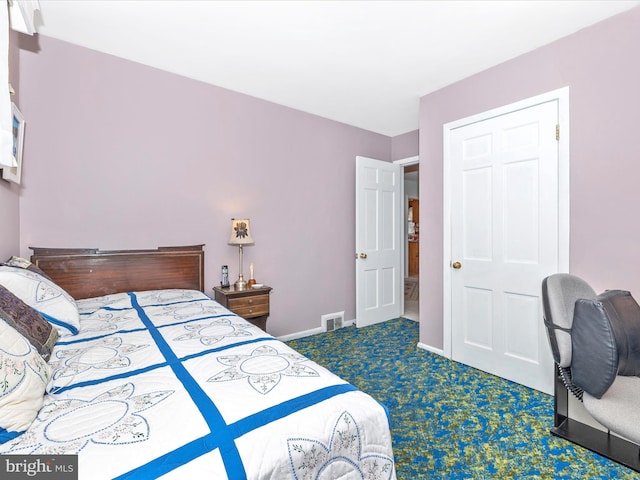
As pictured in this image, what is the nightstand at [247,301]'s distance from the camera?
281 centimetres

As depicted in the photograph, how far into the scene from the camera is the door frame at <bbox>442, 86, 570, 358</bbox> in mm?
2236

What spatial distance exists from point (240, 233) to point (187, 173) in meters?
0.72

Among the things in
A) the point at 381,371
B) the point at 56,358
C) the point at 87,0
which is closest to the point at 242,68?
the point at 87,0

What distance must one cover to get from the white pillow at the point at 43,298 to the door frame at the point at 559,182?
279 cm

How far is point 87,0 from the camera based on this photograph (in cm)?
194

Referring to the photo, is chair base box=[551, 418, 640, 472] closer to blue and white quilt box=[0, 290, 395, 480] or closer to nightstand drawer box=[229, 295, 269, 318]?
blue and white quilt box=[0, 290, 395, 480]

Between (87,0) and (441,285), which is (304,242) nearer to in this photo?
(441,285)

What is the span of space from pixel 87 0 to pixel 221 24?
2.58 feet

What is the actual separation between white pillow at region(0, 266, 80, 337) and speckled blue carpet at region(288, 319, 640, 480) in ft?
5.98

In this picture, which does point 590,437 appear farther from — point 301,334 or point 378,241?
point 378,241

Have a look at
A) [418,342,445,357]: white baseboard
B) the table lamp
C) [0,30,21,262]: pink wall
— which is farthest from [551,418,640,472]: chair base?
[0,30,21,262]: pink wall

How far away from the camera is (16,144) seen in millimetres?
2004

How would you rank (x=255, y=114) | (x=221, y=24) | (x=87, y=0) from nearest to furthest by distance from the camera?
(x=87, y=0) < (x=221, y=24) < (x=255, y=114)

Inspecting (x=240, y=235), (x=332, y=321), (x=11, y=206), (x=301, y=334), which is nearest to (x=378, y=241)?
(x=332, y=321)
